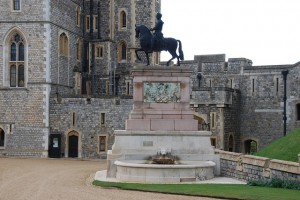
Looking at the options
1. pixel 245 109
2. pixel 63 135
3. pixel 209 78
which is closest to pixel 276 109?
pixel 245 109

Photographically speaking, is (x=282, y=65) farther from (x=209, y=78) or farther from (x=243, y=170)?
(x=243, y=170)

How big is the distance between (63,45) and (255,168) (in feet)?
86.6

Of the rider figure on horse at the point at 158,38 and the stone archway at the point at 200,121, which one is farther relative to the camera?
the stone archway at the point at 200,121

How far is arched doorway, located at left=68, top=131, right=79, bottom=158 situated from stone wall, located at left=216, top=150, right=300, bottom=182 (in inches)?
717

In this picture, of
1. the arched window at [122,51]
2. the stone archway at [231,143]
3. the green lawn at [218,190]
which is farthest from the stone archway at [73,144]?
the green lawn at [218,190]

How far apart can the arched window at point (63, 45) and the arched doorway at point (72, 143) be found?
676 centimetres

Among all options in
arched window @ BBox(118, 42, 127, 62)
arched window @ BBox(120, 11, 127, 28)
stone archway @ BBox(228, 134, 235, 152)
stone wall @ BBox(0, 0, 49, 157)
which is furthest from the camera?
arched window @ BBox(118, 42, 127, 62)

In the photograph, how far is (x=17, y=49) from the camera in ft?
133

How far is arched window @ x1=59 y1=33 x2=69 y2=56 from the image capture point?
1682 inches

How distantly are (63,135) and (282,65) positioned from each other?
1744 cm

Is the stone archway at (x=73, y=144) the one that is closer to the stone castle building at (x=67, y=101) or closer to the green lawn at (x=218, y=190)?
the stone castle building at (x=67, y=101)

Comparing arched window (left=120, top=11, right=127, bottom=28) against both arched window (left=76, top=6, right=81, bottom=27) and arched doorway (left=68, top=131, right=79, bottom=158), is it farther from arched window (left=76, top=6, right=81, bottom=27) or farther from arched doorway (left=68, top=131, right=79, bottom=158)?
arched doorway (left=68, top=131, right=79, bottom=158)

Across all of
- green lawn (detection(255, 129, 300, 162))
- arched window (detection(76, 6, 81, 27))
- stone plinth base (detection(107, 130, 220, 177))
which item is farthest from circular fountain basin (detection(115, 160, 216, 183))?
arched window (detection(76, 6, 81, 27))

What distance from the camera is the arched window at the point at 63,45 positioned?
4272 cm
